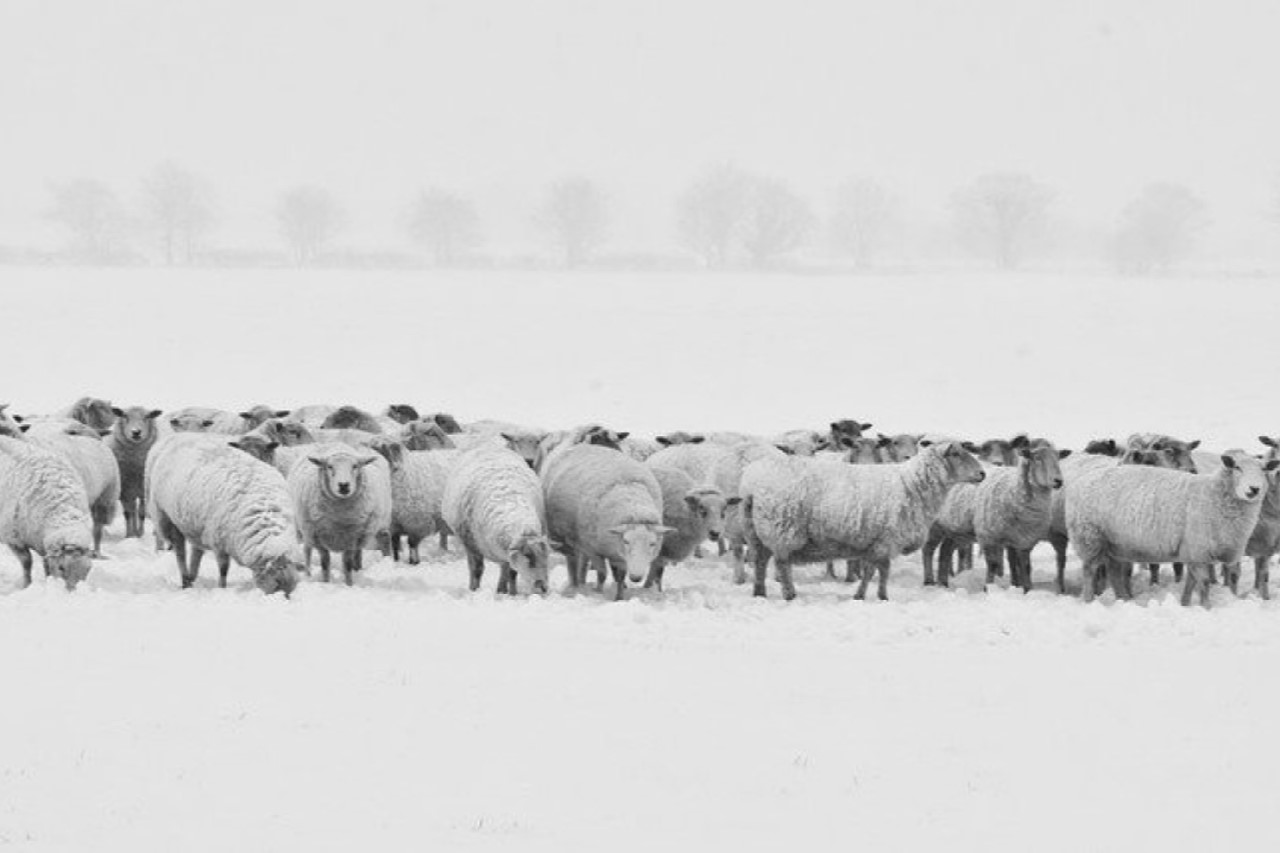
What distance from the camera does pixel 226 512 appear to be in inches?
625

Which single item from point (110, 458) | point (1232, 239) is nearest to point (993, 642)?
point (110, 458)

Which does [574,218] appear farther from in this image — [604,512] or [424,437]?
[604,512]

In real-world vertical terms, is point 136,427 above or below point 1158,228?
below

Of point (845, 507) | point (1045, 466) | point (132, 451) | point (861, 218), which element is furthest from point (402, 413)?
point (861, 218)

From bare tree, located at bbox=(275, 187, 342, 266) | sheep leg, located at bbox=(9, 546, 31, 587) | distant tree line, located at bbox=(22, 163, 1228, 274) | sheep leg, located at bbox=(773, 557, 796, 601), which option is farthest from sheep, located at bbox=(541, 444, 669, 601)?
bare tree, located at bbox=(275, 187, 342, 266)

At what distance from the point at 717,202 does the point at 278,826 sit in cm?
11014

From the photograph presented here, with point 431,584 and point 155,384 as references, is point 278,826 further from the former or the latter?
point 155,384

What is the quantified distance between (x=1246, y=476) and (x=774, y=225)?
91.8 m

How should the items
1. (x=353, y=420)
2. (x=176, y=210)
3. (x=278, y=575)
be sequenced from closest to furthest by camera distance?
1. (x=278, y=575)
2. (x=353, y=420)
3. (x=176, y=210)

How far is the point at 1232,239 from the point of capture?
18512cm

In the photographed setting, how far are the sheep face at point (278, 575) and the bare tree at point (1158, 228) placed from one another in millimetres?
100592

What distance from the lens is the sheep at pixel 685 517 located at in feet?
58.6

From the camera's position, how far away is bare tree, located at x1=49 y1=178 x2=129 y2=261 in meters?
118

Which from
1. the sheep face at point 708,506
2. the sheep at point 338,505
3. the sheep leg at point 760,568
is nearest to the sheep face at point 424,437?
the sheep at point 338,505
